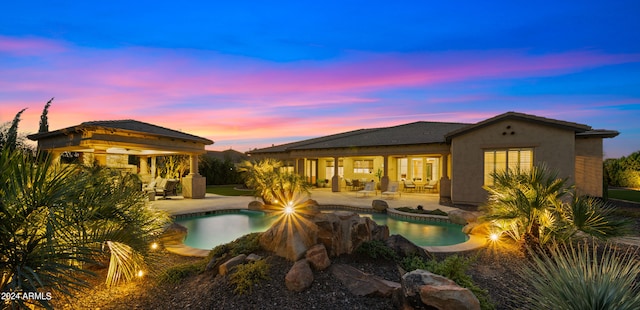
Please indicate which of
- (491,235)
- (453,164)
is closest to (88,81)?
(491,235)

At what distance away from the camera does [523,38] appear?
484 inches

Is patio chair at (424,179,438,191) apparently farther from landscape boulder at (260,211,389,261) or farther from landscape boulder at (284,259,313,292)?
landscape boulder at (284,259,313,292)

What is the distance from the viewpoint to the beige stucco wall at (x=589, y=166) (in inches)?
594

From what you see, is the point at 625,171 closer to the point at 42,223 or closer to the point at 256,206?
the point at 256,206

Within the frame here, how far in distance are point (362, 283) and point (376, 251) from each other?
3.61 feet

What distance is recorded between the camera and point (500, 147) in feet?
49.9

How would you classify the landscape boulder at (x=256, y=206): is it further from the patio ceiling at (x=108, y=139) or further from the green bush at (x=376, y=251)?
the green bush at (x=376, y=251)

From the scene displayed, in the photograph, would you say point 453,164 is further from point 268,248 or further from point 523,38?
point 268,248

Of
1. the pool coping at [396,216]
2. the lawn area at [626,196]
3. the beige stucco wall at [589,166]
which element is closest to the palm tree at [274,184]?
the pool coping at [396,216]

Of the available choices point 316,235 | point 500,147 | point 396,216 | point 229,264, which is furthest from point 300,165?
point 229,264

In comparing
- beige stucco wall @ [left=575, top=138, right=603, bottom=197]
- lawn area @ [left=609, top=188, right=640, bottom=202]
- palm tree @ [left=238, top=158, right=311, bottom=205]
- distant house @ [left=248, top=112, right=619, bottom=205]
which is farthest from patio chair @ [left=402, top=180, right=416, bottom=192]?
lawn area @ [left=609, top=188, right=640, bottom=202]

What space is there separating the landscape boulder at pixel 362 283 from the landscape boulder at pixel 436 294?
36cm

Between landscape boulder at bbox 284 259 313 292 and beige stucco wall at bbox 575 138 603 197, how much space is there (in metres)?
16.6

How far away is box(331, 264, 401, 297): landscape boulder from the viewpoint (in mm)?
4414
